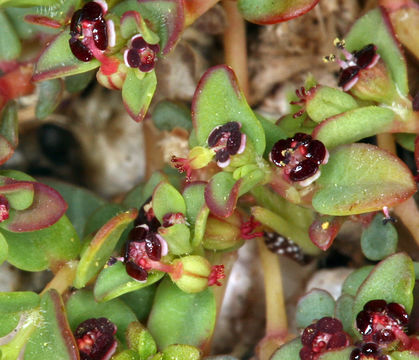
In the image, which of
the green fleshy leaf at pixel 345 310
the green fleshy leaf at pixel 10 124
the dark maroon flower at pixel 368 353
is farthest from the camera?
the green fleshy leaf at pixel 10 124

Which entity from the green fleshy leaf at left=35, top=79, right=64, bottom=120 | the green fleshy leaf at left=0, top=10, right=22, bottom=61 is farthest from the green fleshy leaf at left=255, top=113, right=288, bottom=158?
the green fleshy leaf at left=0, top=10, right=22, bottom=61

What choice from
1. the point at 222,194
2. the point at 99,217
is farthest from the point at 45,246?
the point at 222,194

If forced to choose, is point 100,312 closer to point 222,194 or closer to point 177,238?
point 177,238

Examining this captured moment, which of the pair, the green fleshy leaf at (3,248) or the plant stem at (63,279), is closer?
the green fleshy leaf at (3,248)

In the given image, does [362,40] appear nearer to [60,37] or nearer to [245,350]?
[60,37]

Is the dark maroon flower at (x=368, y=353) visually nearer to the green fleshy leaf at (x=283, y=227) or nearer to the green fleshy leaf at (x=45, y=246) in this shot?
the green fleshy leaf at (x=283, y=227)

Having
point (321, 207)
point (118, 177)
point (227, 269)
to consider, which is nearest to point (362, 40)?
point (321, 207)

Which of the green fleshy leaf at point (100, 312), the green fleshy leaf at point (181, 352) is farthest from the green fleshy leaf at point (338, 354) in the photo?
the green fleshy leaf at point (100, 312)
